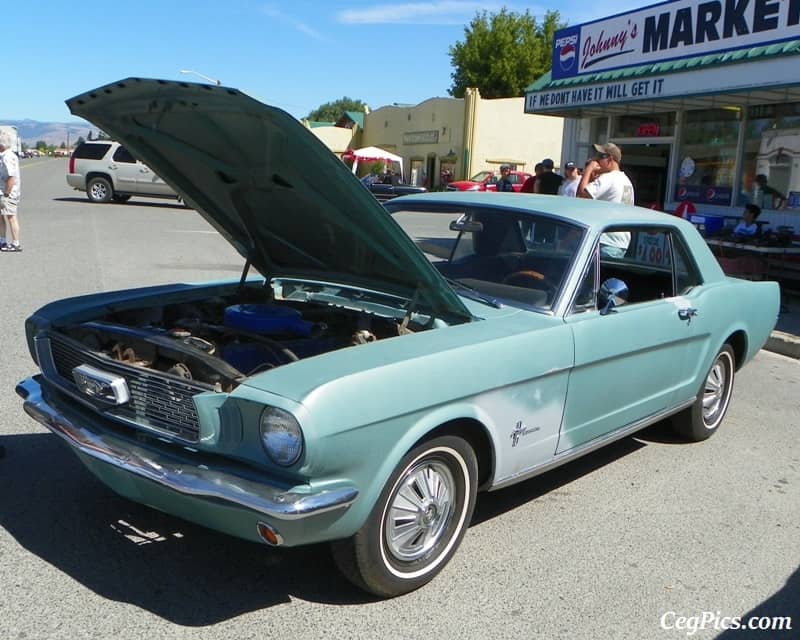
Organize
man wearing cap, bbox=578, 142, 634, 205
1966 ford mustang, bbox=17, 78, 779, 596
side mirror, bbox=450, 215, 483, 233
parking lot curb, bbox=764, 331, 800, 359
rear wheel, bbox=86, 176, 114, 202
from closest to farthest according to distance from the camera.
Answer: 1. 1966 ford mustang, bbox=17, 78, 779, 596
2. side mirror, bbox=450, 215, 483, 233
3. man wearing cap, bbox=578, 142, 634, 205
4. parking lot curb, bbox=764, 331, 800, 359
5. rear wheel, bbox=86, 176, 114, 202

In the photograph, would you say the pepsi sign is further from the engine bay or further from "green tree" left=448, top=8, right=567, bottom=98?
"green tree" left=448, top=8, right=567, bottom=98

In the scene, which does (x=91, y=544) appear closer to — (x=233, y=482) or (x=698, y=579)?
(x=233, y=482)

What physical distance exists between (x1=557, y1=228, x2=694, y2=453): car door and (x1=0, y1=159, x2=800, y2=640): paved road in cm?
45

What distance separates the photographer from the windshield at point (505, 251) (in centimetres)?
397

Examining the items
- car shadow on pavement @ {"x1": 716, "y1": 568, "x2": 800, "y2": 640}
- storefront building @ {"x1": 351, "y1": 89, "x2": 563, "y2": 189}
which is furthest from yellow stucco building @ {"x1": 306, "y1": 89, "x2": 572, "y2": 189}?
car shadow on pavement @ {"x1": 716, "y1": 568, "x2": 800, "y2": 640}

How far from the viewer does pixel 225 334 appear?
12.5 feet

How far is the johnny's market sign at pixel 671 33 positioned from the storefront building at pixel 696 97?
0.02 m

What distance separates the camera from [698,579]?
3.45 m

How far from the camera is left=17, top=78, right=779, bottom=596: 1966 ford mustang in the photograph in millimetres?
2795

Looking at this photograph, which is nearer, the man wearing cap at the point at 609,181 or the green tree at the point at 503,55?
the man wearing cap at the point at 609,181

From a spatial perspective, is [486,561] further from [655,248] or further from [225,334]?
[655,248]

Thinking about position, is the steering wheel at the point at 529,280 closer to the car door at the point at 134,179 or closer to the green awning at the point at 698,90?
the green awning at the point at 698,90

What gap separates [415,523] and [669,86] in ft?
36.7

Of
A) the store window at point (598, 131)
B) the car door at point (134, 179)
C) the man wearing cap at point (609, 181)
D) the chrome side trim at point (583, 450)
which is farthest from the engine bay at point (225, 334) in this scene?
the car door at point (134, 179)
